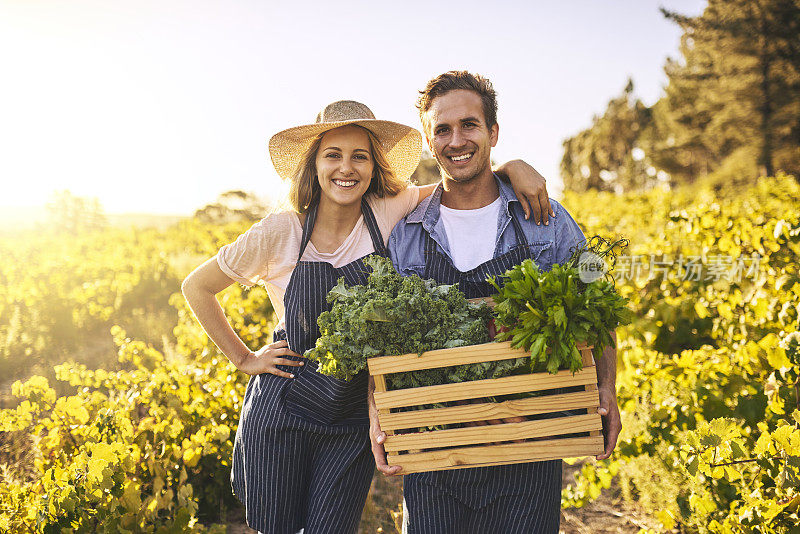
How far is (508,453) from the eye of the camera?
5.03 feet

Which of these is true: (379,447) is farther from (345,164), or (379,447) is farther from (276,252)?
(345,164)

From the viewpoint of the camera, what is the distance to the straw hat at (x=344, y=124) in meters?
2.03

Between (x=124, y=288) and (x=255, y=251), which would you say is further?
(x=124, y=288)

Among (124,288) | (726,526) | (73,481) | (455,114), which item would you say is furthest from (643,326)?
(124,288)

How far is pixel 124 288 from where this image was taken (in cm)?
698

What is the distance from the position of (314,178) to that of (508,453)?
1228 mm

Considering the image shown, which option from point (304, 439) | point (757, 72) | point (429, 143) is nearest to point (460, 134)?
point (429, 143)

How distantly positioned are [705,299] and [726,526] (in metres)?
1.71

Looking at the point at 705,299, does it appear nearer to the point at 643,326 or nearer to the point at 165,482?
the point at 643,326

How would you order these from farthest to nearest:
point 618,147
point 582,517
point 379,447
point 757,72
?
point 618,147, point 757,72, point 582,517, point 379,447

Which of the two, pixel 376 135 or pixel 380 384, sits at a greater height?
pixel 376 135

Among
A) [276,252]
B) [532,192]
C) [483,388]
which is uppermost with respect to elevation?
[532,192]

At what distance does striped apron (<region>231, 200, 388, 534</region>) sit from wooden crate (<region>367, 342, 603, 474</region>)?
367 millimetres

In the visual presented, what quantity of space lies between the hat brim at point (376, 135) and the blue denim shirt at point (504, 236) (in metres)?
0.29
